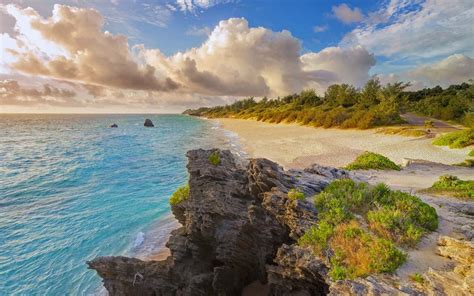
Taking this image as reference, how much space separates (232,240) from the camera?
10688mm

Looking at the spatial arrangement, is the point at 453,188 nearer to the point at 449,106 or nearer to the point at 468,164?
the point at 468,164

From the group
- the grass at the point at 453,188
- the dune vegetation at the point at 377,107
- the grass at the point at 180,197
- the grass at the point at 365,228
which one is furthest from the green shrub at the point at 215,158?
the dune vegetation at the point at 377,107

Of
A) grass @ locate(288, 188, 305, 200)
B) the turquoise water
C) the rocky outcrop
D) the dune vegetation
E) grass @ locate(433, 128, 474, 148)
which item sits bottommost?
the turquoise water

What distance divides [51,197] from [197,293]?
66.5 feet

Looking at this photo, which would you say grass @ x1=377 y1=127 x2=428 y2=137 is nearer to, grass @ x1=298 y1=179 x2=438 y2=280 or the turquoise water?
the turquoise water

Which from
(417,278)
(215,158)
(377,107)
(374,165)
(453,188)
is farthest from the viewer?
(377,107)

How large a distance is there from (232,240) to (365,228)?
5001 mm

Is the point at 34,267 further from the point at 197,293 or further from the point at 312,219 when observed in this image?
the point at 312,219

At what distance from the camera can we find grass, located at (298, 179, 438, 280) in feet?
22.5

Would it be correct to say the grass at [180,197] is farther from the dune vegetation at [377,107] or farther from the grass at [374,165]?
the dune vegetation at [377,107]

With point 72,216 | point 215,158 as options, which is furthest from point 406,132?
point 72,216

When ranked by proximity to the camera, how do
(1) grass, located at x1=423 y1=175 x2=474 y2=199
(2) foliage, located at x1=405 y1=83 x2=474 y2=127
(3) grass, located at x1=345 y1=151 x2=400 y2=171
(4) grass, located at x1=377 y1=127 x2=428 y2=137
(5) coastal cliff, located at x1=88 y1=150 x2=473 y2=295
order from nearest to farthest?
(5) coastal cliff, located at x1=88 y1=150 x2=473 y2=295 → (1) grass, located at x1=423 y1=175 x2=474 y2=199 → (3) grass, located at x1=345 y1=151 x2=400 y2=171 → (4) grass, located at x1=377 y1=127 x2=428 y2=137 → (2) foliage, located at x1=405 y1=83 x2=474 y2=127

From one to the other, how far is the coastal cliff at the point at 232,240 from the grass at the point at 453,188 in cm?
659

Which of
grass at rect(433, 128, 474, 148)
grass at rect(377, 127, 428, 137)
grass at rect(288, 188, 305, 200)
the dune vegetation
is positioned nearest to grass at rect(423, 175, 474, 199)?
grass at rect(288, 188, 305, 200)
